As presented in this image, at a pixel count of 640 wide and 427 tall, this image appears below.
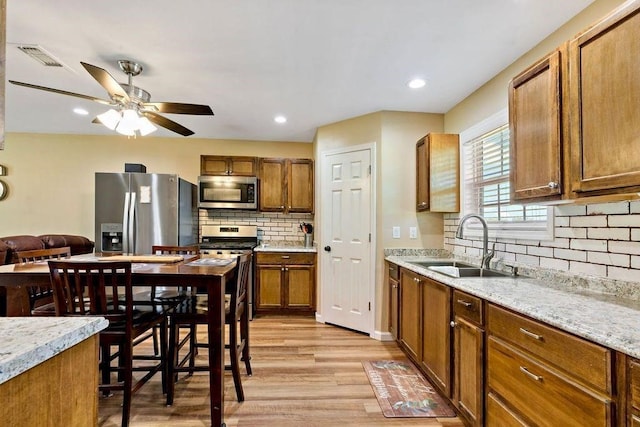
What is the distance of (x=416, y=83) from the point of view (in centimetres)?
272

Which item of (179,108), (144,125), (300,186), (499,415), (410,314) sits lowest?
(499,415)

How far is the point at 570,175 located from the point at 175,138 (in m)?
4.65

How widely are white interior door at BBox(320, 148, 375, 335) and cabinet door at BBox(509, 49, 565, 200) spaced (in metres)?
1.72

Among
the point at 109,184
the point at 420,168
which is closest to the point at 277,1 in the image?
the point at 420,168

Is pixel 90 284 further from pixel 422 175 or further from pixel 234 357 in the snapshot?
pixel 422 175

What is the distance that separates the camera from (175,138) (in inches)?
180

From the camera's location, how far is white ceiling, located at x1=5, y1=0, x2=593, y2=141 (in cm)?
180

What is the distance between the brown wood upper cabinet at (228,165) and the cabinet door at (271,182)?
160mm

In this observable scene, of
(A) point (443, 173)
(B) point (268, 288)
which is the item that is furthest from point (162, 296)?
(A) point (443, 173)

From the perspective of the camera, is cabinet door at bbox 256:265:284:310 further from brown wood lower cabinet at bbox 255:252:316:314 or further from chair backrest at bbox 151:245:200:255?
chair backrest at bbox 151:245:200:255

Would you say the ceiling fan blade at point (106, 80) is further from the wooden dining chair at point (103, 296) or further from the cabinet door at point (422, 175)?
the cabinet door at point (422, 175)

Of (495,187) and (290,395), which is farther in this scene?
(495,187)

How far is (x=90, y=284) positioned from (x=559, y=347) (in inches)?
89.7

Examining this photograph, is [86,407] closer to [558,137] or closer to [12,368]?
[12,368]
